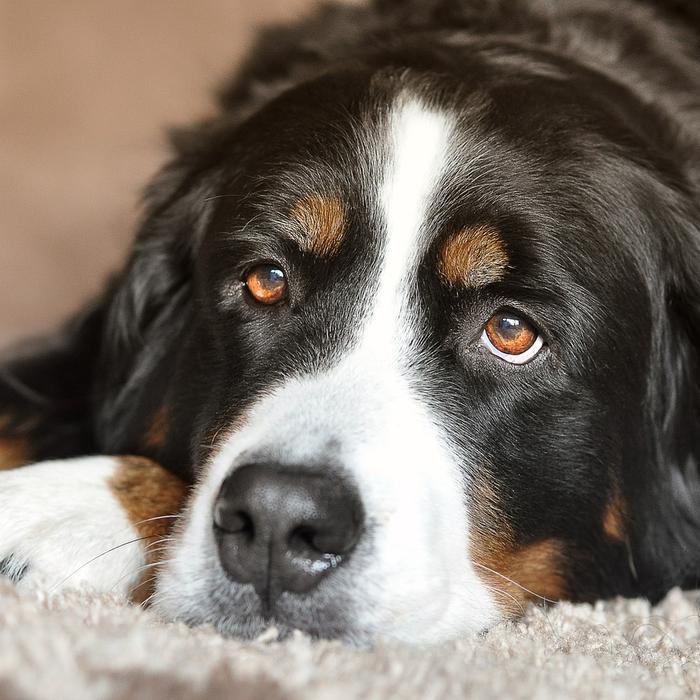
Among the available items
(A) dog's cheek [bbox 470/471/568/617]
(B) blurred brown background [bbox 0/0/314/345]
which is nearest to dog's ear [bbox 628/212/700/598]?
(A) dog's cheek [bbox 470/471/568/617]

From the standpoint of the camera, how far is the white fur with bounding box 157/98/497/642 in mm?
1602

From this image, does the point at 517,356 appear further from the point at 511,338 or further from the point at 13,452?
the point at 13,452

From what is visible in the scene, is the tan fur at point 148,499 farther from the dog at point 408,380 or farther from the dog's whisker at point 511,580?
the dog's whisker at point 511,580

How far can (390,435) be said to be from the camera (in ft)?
5.54

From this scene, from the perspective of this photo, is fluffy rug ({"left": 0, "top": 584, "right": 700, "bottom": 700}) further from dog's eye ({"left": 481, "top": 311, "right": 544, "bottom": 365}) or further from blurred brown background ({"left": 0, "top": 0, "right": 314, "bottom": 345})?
blurred brown background ({"left": 0, "top": 0, "right": 314, "bottom": 345})

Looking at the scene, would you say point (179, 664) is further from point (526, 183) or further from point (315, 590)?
point (526, 183)

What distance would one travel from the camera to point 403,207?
1.86 metres

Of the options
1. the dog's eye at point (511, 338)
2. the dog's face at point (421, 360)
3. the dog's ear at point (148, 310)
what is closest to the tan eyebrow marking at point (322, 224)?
the dog's face at point (421, 360)

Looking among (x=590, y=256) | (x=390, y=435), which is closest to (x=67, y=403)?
(x=390, y=435)

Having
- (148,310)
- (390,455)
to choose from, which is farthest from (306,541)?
(148,310)

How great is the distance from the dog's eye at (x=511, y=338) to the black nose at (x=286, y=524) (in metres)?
0.42

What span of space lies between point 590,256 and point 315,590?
0.75 m

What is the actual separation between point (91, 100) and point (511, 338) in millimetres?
2265

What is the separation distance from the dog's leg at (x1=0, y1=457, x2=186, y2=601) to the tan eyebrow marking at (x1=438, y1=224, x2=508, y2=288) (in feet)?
2.02
